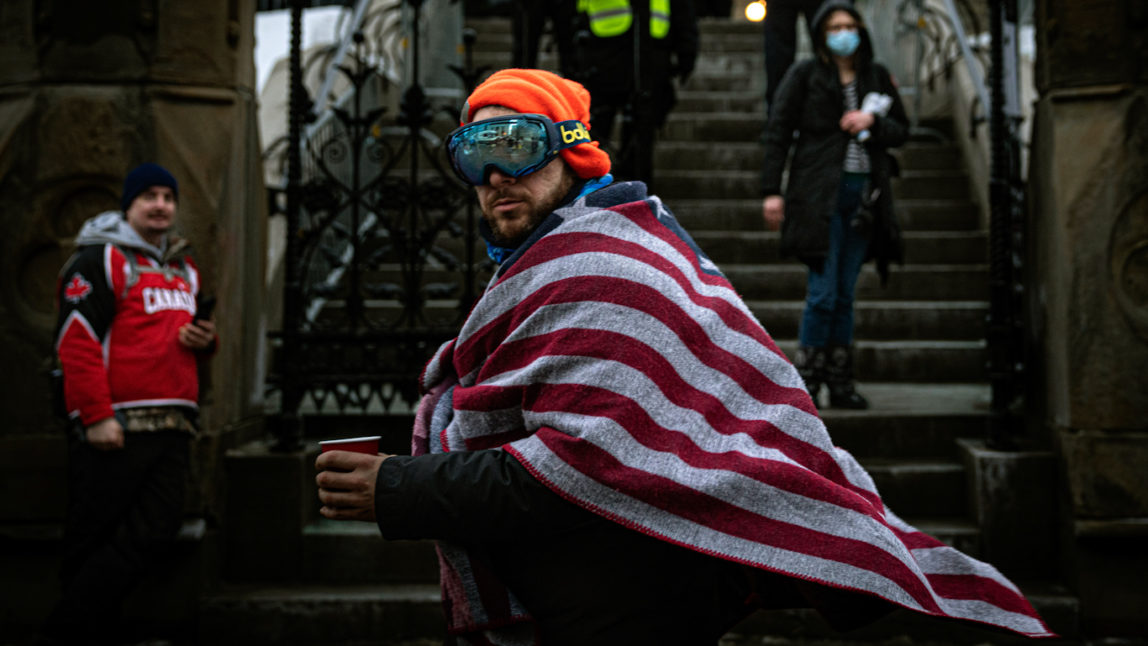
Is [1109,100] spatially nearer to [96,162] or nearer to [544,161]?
[544,161]

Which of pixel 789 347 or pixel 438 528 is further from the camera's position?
pixel 789 347

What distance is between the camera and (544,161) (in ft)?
6.45

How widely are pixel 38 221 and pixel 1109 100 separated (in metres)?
5.04

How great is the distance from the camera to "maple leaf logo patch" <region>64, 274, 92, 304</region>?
3.86 m

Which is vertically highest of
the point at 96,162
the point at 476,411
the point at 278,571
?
the point at 96,162

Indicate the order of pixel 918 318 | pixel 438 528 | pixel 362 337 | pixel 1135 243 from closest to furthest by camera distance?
pixel 438 528 < pixel 1135 243 < pixel 362 337 < pixel 918 318

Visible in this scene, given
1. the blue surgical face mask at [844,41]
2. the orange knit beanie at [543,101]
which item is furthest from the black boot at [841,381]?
the orange knit beanie at [543,101]

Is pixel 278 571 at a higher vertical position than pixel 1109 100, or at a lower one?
lower

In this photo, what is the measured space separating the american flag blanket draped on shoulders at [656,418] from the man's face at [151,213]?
2657 mm

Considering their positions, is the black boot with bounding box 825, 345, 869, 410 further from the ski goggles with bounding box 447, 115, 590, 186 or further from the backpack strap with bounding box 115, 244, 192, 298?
the ski goggles with bounding box 447, 115, 590, 186

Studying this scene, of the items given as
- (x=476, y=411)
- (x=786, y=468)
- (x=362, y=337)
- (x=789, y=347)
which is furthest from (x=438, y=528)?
(x=789, y=347)

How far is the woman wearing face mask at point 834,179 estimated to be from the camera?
527 centimetres

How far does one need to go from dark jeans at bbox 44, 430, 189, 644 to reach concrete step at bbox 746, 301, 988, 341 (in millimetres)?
4089

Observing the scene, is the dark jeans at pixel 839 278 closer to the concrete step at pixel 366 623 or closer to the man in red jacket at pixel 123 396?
the concrete step at pixel 366 623
